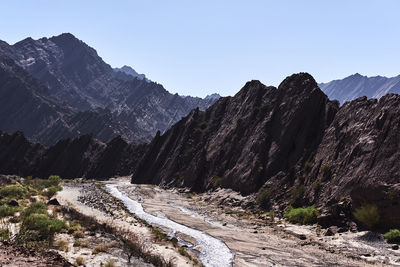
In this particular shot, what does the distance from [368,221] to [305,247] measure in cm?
711

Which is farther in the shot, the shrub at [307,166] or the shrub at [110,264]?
the shrub at [307,166]

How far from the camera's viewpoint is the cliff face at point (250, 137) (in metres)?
54.4

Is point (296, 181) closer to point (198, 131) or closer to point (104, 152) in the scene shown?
point (198, 131)

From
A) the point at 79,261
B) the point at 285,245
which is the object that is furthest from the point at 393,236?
the point at 79,261

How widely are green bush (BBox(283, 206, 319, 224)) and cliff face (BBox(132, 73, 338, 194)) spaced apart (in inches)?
556

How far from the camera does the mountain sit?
107 ft

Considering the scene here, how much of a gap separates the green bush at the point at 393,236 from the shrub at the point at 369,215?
193cm

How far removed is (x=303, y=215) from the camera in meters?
36.8

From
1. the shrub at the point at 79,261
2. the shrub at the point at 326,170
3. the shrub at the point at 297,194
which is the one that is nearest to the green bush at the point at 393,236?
the shrub at the point at 326,170

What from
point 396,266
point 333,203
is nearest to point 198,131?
point 333,203

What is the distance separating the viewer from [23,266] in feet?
42.8

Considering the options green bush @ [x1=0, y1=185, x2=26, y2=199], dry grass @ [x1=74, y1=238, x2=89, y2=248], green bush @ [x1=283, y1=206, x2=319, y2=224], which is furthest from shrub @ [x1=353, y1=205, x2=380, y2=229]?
green bush @ [x1=0, y1=185, x2=26, y2=199]

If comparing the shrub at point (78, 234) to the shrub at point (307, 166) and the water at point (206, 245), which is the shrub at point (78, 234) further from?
the shrub at point (307, 166)

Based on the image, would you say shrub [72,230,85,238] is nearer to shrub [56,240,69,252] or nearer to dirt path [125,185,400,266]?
shrub [56,240,69,252]
